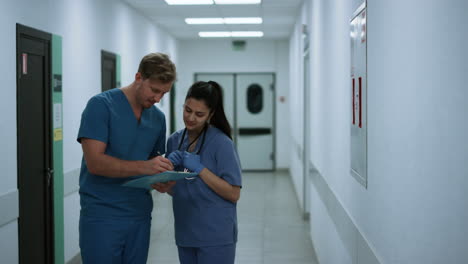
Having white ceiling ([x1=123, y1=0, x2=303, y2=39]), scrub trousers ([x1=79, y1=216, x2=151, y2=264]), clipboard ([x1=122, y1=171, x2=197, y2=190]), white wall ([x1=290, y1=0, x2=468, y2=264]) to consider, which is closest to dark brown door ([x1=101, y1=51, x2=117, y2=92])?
white ceiling ([x1=123, y1=0, x2=303, y2=39])

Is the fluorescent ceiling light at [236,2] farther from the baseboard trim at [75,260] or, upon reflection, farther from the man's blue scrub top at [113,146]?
the man's blue scrub top at [113,146]

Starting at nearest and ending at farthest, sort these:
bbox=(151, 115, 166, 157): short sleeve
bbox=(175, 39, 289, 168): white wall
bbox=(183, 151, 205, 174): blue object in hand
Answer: bbox=(183, 151, 205, 174): blue object in hand, bbox=(151, 115, 166, 157): short sleeve, bbox=(175, 39, 289, 168): white wall

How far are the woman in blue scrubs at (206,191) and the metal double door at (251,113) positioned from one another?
9.57m

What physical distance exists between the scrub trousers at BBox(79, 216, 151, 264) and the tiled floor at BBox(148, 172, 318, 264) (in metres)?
2.90

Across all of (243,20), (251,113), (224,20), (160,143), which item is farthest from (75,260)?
(251,113)

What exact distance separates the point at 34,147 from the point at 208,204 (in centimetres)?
225

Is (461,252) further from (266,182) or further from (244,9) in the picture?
(266,182)

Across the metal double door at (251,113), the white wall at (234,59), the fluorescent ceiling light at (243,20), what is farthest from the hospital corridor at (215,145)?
the metal double door at (251,113)

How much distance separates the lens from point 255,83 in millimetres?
11984

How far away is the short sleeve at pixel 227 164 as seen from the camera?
7.70 feet

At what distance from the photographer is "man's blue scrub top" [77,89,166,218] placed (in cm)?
217

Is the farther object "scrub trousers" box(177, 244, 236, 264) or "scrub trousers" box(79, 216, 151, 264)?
"scrub trousers" box(177, 244, 236, 264)

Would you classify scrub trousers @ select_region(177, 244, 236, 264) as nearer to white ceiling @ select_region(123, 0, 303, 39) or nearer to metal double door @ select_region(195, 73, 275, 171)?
white ceiling @ select_region(123, 0, 303, 39)

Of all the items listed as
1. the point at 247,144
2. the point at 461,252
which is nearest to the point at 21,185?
the point at 461,252
